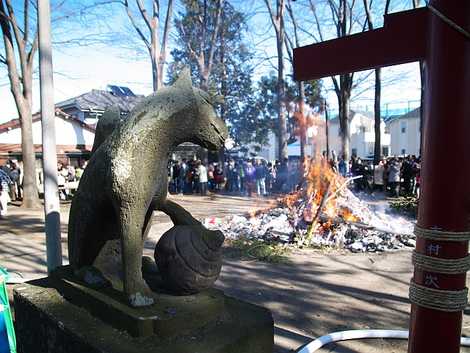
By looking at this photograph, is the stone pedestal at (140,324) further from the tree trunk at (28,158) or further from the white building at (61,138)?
the white building at (61,138)

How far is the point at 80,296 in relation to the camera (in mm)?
2438

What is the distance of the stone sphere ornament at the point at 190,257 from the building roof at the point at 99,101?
81.6 ft

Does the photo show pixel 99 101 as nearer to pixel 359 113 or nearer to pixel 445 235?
pixel 445 235

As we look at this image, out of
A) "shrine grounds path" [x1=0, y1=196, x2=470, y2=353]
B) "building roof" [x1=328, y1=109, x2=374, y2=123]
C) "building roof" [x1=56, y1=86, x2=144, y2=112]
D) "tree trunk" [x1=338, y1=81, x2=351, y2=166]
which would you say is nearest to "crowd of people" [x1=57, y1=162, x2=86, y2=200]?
"shrine grounds path" [x1=0, y1=196, x2=470, y2=353]

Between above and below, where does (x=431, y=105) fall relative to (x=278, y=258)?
Result: above

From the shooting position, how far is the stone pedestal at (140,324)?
2002mm

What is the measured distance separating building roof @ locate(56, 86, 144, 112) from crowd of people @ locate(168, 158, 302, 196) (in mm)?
10198

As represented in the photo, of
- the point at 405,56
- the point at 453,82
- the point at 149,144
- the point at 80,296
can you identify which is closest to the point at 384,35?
the point at 405,56

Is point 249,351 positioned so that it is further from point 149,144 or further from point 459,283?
point 149,144

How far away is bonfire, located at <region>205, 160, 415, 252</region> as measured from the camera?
7.77m

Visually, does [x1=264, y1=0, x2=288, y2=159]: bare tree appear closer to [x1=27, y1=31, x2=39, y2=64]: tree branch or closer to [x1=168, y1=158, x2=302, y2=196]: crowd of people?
[x1=168, y1=158, x2=302, y2=196]: crowd of people

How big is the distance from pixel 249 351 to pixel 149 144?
1310 millimetres

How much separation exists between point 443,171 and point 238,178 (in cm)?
1664

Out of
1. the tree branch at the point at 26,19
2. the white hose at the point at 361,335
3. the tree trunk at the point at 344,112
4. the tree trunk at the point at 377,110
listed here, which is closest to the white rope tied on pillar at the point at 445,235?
the white hose at the point at 361,335
